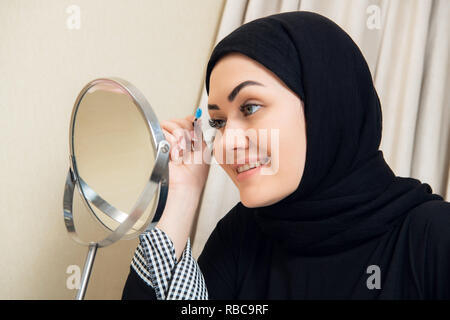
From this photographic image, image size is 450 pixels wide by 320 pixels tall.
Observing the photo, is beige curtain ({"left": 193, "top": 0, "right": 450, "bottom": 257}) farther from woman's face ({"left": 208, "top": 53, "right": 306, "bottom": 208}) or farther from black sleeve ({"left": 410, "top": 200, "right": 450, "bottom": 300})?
woman's face ({"left": 208, "top": 53, "right": 306, "bottom": 208})

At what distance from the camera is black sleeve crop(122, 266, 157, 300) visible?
83 centimetres

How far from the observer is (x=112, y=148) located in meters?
0.69

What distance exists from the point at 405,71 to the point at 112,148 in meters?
0.91

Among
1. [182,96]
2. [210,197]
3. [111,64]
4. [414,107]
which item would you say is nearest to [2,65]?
[111,64]

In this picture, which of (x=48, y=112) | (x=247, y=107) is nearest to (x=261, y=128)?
(x=247, y=107)

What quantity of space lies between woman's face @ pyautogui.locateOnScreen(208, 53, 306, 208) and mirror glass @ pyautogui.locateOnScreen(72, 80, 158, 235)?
0.70 ft

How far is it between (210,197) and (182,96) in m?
0.34

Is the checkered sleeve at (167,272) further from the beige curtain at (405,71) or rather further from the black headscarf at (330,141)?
the beige curtain at (405,71)

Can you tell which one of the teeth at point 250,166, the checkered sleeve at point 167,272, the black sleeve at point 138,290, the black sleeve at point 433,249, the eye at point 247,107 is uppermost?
the eye at point 247,107

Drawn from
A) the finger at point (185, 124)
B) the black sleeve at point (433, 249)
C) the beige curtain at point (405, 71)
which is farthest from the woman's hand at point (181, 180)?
the black sleeve at point (433, 249)

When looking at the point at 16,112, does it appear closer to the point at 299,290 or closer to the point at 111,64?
the point at 111,64

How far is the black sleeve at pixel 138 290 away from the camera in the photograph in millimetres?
828

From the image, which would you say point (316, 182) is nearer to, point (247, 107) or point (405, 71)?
point (247, 107)

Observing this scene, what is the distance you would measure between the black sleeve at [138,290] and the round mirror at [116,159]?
20 cm
